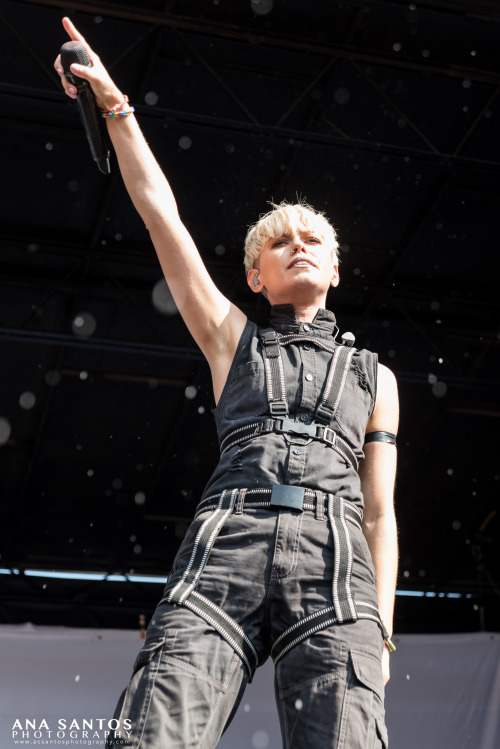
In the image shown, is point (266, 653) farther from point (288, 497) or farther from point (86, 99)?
point (86, 99)

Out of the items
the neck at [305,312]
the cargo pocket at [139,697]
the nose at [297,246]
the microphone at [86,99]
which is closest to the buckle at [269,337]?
the neck at [305,312]

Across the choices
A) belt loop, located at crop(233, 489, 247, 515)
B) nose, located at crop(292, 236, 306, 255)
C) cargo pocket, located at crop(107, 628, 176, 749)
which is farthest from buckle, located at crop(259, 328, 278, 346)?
cargo pocket, located at crop(107, 628, 176, 749)

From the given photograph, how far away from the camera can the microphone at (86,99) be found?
1.96m

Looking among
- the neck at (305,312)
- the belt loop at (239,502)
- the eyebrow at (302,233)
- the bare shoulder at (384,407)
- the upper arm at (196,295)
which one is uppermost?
the eyebrow at (302,233)

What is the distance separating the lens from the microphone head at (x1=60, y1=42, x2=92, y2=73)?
1.96 metres

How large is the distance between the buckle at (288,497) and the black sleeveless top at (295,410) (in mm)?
25

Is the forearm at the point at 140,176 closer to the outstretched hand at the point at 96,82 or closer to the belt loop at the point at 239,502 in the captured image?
the outstretched hand at the point at 96,82

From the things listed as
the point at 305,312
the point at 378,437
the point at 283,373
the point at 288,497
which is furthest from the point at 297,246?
the point at 288,497

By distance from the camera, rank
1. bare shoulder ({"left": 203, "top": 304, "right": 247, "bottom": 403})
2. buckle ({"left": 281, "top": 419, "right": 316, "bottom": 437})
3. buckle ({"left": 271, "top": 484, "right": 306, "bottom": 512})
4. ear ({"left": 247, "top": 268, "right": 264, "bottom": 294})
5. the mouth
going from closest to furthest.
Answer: buckle ({"left": 271, "top": 484, "right": 306, "bottom": 512}), buckle ({"left": 281, "top": 419, "right": 316, "bottom": 437}), bare shoulder ({"left": 203, "top": 304, "right": 247, "bottom": 403}), the mouth, ear ({"left": 247, "top": 268, "right": 264, "bottom": 294})

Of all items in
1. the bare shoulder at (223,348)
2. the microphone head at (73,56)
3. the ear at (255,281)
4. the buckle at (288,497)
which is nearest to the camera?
the buckle at (288,497)

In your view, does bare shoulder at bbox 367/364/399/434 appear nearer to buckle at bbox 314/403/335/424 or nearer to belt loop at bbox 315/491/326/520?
buckle at bbox 314/403/335/424

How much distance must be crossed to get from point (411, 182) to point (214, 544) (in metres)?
5.47

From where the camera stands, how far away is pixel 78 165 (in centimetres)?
638

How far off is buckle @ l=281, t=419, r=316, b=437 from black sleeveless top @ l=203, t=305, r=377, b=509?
0.01 metres
